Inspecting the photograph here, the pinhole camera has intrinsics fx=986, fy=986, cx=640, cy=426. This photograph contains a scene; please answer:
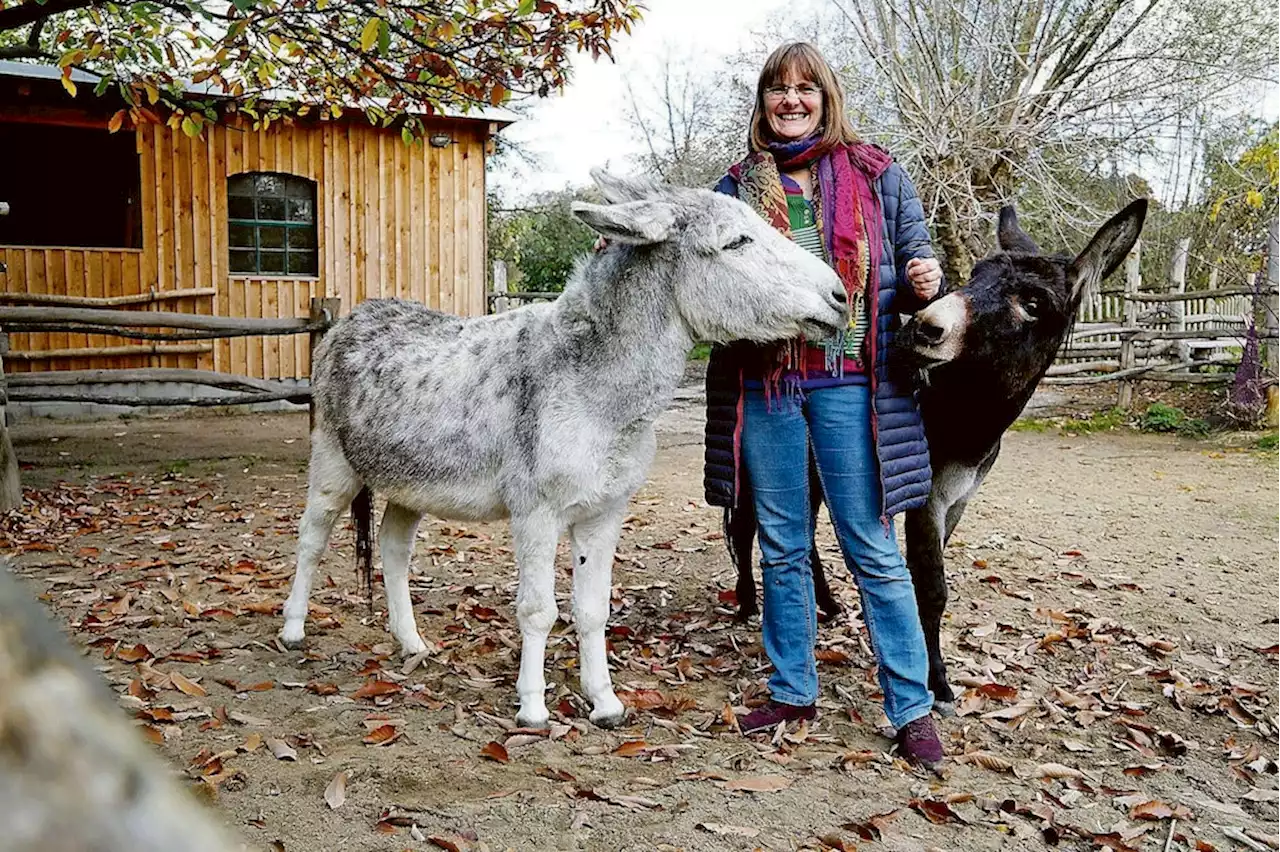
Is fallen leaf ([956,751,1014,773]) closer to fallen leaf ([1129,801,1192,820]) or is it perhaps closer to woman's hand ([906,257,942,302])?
fallen leaf ([1129,801,1192,820])

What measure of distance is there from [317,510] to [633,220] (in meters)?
2.13

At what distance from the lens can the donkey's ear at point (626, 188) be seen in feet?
11.4

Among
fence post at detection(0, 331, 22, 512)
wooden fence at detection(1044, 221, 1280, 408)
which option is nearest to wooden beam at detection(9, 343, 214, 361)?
fence post at detection(0, 331, 22, 512)

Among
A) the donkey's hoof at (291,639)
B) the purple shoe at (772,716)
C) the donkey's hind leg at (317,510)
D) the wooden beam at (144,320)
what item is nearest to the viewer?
the purple shoe at (772,716)

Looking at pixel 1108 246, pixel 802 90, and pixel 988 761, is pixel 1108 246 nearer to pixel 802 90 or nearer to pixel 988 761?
pixel 802 90

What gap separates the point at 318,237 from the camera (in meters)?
13.0

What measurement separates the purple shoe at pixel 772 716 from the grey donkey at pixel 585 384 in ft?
1.57

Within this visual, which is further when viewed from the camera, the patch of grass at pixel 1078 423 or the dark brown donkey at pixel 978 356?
the patch of grass at pixel 1078 423

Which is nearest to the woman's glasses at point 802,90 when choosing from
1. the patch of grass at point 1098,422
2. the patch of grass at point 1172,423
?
the patch of grass at point 1098,422

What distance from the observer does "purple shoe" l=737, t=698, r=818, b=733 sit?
3615mm

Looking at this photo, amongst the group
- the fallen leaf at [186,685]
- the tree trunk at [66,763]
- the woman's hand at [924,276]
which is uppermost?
the woman's hand at [924,276]

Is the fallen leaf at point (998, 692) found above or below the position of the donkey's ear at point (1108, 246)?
below

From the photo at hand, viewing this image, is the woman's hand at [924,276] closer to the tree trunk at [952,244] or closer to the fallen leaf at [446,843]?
the fallen leaf at [446,843]

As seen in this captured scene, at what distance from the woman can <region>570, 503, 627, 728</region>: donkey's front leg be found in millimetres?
487
